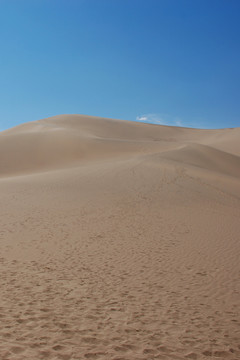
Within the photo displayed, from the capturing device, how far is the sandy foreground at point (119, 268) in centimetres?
483

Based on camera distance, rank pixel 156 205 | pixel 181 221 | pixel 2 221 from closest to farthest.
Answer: pixel 2 221
pixel 181 221
pixel 156 205

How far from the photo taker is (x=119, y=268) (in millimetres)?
8117

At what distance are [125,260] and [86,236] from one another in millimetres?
2512

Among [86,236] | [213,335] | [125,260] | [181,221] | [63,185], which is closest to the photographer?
[213,335]

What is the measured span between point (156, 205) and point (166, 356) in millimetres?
11516

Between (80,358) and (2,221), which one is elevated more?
(2,221)

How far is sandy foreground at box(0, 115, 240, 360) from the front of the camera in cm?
483

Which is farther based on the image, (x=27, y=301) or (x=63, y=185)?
(x=63, y=185)

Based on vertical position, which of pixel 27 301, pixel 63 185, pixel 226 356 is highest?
pixel 63 185

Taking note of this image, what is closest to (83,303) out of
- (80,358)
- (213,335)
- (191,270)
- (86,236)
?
(80,358)

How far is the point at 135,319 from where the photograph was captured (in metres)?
5.53

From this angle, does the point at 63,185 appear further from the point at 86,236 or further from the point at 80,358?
the point at 80,358

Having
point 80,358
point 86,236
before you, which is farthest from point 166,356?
point 86,236

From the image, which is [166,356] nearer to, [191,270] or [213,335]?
[213,335]
